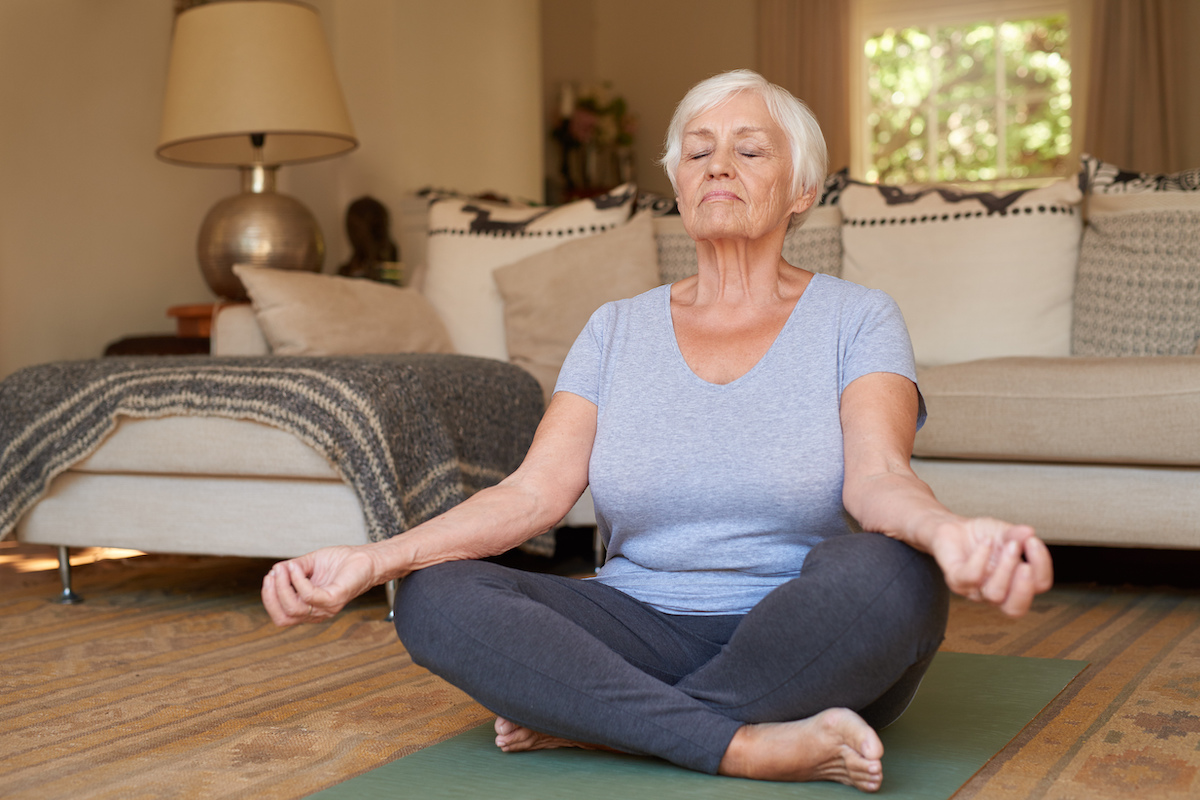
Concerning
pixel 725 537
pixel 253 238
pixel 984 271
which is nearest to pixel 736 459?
pixel 725 537

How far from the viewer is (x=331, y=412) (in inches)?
77.5

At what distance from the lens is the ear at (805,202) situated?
4.55 feet

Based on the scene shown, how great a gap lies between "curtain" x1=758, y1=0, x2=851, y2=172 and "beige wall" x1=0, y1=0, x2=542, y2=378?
6.39 ft

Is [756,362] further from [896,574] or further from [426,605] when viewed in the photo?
[426,605]

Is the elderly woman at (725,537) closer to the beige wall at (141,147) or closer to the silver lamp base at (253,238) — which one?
the silver lamp base at (253,238)

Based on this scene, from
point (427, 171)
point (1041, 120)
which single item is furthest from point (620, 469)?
point (1041, 120)

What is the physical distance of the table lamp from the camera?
309 cm

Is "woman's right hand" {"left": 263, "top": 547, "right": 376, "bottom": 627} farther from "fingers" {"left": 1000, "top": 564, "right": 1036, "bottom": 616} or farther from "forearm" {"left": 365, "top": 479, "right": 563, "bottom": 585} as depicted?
"fingers" {"left": 1000, "top": 564, "right": 1036, "bottom": 616}

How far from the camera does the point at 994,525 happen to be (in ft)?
2.99

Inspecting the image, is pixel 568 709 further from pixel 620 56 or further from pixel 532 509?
pixel 620 56

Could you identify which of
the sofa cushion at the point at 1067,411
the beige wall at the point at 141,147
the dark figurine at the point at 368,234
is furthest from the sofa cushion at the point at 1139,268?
the beige wall at the point at 141,147

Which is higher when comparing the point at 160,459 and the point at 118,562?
the point at 160,459

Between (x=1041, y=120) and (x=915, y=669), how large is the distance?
578cm

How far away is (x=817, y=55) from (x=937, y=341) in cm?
424
